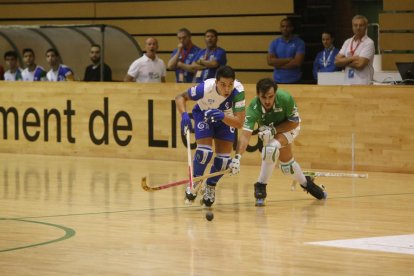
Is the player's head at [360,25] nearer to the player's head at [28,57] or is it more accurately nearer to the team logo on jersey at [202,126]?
the team logo on jersey at [202,126]

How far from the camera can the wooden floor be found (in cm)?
934

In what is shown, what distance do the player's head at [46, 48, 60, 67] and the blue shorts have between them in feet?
28.7

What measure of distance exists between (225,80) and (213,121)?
1.72ft

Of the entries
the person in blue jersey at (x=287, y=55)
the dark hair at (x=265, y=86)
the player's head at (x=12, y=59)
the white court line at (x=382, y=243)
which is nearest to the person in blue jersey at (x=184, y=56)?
the person in blue jersey at (x=287, y=55)

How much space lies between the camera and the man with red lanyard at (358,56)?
18062 millimetres

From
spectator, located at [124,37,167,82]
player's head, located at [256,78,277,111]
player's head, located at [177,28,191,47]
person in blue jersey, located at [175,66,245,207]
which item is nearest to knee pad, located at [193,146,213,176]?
person in blue jersey, located at [175,66,245,207]

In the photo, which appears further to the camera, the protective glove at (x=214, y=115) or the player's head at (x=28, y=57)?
the player's head at (x=28, y=57)

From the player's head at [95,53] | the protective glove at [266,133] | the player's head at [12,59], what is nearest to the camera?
the protective glove at [266,133]

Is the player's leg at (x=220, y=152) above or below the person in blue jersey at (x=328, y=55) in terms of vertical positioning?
below

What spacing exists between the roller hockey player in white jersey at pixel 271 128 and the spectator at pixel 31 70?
9282mm

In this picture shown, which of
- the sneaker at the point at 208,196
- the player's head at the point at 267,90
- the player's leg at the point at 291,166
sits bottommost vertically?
the sneaker at the point at 208,196

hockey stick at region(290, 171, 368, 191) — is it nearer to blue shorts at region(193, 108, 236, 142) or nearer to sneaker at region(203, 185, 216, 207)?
blue shorts at region(193, 108, 236, 142)

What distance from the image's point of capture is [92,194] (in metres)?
15.1

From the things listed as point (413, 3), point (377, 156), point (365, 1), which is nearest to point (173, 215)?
point (377, 156)
